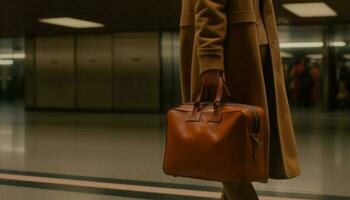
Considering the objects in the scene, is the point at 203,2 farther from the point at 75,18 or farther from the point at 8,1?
the point at 75,18

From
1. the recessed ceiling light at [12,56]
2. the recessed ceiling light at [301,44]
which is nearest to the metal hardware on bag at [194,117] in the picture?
the recessed ceiling light at [301,44]

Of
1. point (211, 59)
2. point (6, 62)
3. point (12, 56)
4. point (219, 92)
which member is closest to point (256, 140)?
point (219, 92)

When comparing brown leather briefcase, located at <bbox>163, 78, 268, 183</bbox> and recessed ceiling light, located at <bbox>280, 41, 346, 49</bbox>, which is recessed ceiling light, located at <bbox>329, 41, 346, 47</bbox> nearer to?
recessed ceiling light, located at <bbox>280, 41, 346, 49</bbox>

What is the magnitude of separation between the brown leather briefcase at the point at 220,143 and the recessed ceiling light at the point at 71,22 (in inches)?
459

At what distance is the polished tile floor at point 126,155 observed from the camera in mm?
4379

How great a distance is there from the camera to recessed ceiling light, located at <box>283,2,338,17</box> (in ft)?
34.8

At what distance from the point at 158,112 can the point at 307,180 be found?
10636mm

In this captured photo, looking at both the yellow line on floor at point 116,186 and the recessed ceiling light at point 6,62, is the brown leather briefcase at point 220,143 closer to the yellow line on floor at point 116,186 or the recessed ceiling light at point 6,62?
the yellow line on floor at point 116,186

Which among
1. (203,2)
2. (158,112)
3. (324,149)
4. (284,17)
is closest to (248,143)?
(203,2)

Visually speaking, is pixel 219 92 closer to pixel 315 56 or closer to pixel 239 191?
pixel 239 191

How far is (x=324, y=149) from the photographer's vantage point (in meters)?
7.00

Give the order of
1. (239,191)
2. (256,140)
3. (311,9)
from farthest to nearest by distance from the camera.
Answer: (311,9)
(239,191)
(256,140)

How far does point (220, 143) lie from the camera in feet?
6.36

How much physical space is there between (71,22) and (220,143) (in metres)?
12.7
